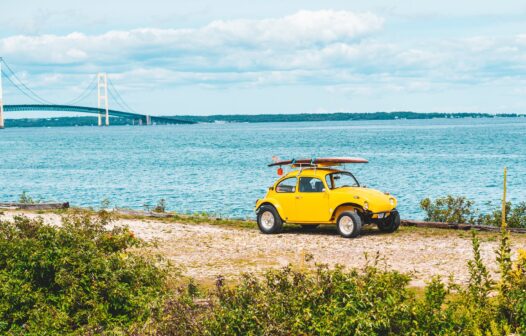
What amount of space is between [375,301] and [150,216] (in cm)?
1449

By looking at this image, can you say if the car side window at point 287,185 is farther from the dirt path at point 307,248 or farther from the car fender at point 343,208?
the car fender at point 343,208

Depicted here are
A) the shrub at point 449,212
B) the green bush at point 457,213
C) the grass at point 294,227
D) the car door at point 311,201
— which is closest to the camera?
the grass at point 294,227

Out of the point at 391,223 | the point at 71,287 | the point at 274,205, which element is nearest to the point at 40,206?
the point at 274,205

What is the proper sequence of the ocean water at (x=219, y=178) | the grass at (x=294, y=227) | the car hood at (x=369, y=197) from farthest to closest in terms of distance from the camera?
the ocean water at (x=219, y=178) → the grass at (x=294, y=227) → the car hood at (x=369, y=197)

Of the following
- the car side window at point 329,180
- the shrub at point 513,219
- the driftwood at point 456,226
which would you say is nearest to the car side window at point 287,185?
the car side window at point 329,180

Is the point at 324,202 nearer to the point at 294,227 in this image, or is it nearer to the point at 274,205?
the point at 274,205

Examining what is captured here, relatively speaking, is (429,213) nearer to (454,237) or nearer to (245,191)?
(454,237)

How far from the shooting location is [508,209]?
21922mm

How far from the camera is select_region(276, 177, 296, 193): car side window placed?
1845 cm

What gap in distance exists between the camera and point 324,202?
704 inches

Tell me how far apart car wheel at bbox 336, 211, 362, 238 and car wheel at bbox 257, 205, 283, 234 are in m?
1.59

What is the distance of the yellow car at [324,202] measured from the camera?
57.2 ft

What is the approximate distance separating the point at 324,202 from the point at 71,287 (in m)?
8.95

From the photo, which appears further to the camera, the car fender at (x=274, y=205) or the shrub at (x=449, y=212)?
the shrub at (x=449, y=212)
